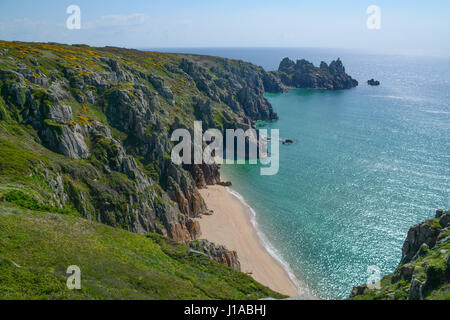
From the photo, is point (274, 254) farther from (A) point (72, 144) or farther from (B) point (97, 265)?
(A) point (72, 144)

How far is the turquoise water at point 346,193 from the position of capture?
2103 inches

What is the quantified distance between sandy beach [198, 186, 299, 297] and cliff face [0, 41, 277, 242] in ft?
12.3

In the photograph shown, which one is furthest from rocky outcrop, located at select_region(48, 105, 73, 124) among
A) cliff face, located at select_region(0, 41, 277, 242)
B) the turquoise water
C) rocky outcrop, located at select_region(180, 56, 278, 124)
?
rocky outcrop, located at select_region(180, 56, 278, 124)

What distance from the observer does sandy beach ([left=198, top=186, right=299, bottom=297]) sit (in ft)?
160

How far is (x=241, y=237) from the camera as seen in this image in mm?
58969

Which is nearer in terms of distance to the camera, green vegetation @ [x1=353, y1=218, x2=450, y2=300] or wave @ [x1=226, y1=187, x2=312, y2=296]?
green vegetation @ [x1=353, y1=218, x2=450, y2=300]

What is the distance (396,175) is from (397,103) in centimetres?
12054

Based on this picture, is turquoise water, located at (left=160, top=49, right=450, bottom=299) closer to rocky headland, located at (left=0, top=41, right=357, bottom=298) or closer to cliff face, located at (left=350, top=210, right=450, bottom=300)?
rocky headland, located at (left=0, top=41, right=357, bottom=298)

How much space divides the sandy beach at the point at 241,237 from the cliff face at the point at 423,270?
55.7 feet

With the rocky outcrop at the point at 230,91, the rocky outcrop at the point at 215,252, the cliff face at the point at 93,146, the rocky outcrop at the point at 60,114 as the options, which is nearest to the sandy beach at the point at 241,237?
the cliff face at the point at 93,146

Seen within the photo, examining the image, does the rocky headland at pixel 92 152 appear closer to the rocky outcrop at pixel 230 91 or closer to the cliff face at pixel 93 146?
the cliff face at pixel 93 146

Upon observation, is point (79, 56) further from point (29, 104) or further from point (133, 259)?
point (133, 259)

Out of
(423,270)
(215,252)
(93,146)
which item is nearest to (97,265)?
(215,252)
